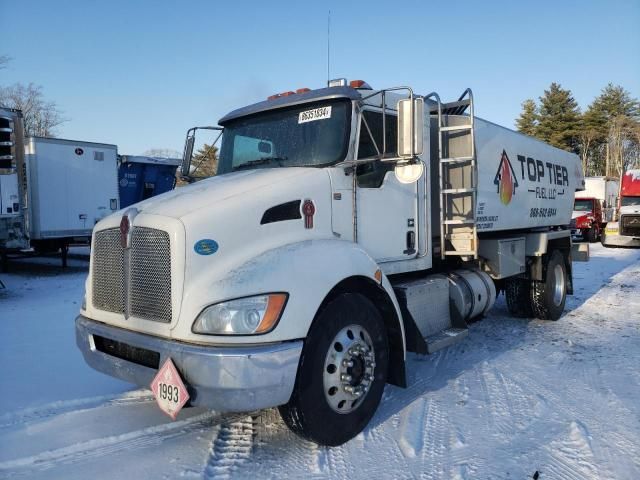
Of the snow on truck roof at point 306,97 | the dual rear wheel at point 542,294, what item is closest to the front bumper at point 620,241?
the dual rear wheel at point 542,294

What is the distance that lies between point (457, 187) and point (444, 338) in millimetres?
1792

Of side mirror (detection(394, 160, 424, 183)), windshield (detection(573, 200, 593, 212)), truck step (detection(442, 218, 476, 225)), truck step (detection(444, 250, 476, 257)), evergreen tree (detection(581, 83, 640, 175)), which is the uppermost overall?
evergreen tree (detection(581, 83, 640, 175))

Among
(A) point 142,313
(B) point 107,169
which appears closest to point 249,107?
(A) point 142,313

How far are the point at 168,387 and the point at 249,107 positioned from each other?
9.45ft

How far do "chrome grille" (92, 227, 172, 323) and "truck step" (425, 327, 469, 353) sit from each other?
8.20 ft

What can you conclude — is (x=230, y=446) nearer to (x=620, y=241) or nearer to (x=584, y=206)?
(x=620, y=241)

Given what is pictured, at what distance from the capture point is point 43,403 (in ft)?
14.0

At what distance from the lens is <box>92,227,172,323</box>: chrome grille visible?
3.20 m

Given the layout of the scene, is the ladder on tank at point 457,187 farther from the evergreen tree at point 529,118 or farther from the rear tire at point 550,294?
the evergreen tree at point 529,118

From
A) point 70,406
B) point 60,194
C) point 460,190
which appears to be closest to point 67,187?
point 60,194

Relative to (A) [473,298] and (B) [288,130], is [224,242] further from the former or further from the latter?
(A) [473,298]

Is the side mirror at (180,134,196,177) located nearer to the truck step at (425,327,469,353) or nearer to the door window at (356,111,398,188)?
the door window at (356,111,398,188)

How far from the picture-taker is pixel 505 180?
669cm

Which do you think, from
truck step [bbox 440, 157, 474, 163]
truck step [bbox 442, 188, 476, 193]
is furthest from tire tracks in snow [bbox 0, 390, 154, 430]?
truck step [bbox 440, 157, 474, 163]
